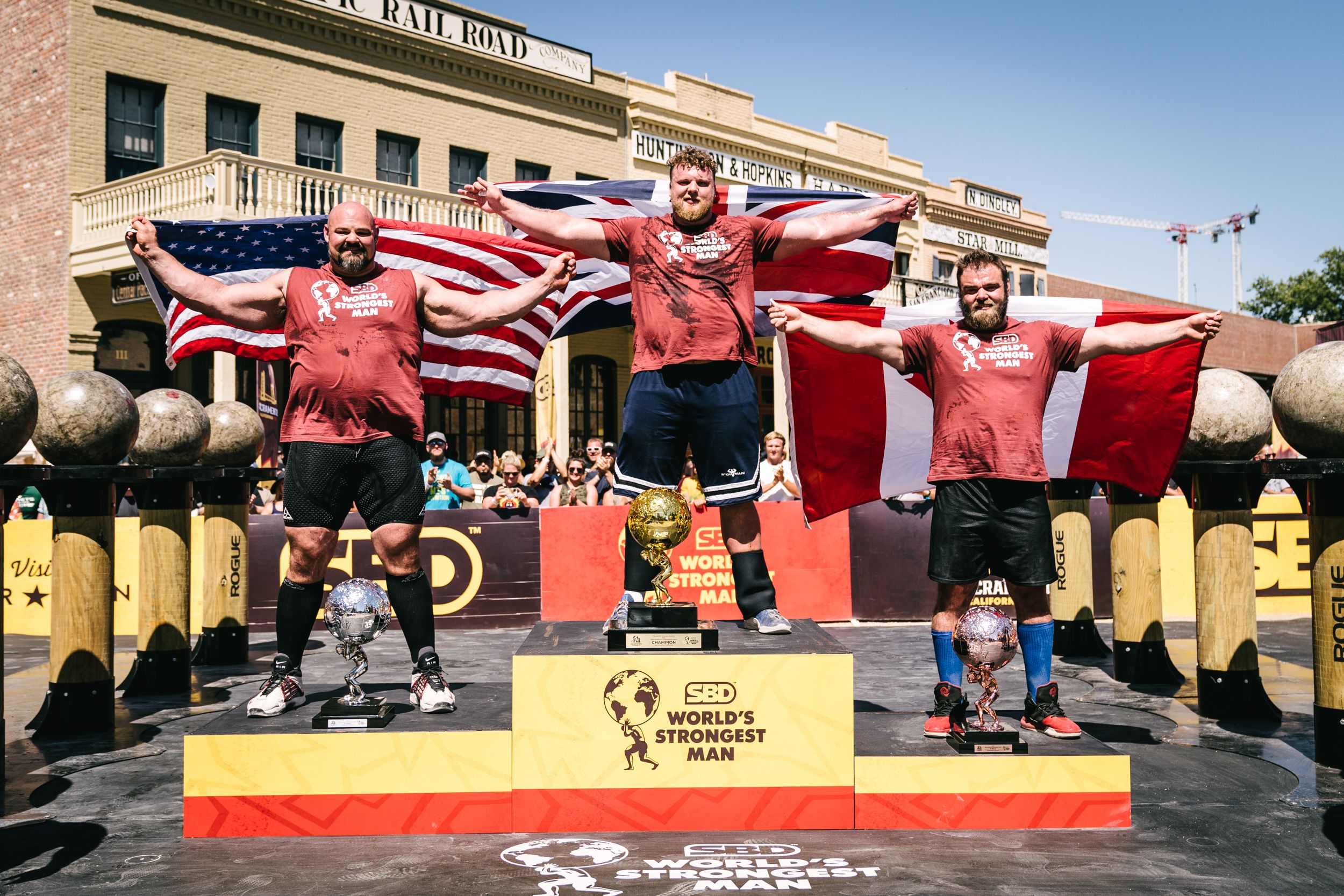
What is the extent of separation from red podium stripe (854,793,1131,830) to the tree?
67035 millimetres

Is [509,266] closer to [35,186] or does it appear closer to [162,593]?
[162,593]

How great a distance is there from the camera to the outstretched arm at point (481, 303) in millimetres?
4688

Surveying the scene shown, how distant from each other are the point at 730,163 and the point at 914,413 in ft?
64.8

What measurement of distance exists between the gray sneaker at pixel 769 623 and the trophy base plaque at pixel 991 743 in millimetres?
893

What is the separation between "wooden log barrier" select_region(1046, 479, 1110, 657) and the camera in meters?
8.57

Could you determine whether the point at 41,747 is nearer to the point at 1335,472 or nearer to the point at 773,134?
the point at 1335,472

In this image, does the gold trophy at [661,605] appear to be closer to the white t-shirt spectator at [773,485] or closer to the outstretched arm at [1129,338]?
the outstretched arm at [1129,338]

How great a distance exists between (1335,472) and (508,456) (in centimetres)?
880

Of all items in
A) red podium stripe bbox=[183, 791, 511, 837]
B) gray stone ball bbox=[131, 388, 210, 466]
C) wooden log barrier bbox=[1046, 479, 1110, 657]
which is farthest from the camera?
wooden log barrier bbox=[1046, 479, 1110, 657]

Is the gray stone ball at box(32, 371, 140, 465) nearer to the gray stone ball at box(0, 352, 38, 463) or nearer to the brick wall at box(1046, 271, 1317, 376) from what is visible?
the gray stone ball at box(0, 352, 38, 463)

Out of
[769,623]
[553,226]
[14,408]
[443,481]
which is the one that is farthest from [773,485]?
[14,408]

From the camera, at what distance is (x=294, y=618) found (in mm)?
4633

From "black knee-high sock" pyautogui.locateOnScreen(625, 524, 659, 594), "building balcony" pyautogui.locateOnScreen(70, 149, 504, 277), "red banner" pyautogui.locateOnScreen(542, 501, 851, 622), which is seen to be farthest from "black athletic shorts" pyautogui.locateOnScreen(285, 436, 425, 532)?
"building balcony" pyautogui.locateOnScreen(70, 149, 504, 277)

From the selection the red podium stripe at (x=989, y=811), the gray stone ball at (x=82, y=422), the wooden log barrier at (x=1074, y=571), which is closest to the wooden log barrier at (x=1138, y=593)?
the wooden log barrier at (x=1074, y=571)
